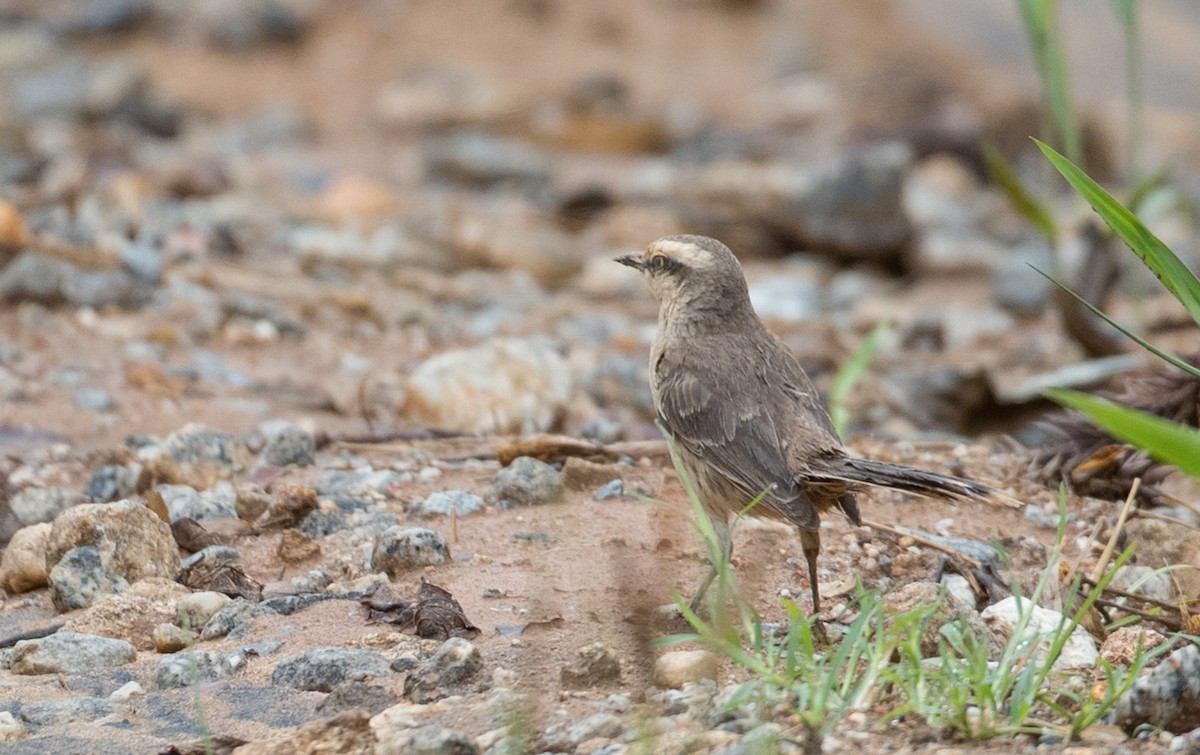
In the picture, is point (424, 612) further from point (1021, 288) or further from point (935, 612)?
point (1021, 288)

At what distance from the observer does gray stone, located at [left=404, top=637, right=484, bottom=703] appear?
11.4ft

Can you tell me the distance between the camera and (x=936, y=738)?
307 centimetres

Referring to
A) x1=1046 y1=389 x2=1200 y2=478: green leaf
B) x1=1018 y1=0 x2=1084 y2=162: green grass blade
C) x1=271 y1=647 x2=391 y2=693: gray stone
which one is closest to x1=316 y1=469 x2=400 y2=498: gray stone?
x1=271 y1=647 x2=391 y2=693: gray stone

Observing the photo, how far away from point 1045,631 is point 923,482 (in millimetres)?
598

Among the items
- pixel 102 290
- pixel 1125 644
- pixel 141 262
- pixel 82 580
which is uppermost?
pixel 141 262

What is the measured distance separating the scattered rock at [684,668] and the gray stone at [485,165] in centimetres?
894

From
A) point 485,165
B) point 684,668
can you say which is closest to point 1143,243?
point 684,668

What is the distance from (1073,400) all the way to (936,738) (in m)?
0.92

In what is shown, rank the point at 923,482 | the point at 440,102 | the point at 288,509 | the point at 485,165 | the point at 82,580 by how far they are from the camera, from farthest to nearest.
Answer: the point at 440,102, the point at 485,165, the point at 288,509, the point at 82,580, the point at 923,482

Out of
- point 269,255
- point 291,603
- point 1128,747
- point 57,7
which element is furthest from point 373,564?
point 57,7

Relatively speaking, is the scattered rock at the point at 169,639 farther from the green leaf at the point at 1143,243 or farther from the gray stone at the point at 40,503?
the green leaf at the point at 1143,243

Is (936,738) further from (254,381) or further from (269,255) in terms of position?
(269,255)

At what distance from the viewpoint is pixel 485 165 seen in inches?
484

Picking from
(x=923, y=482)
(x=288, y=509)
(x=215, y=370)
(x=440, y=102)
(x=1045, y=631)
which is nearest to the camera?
(x=923, y=482)
